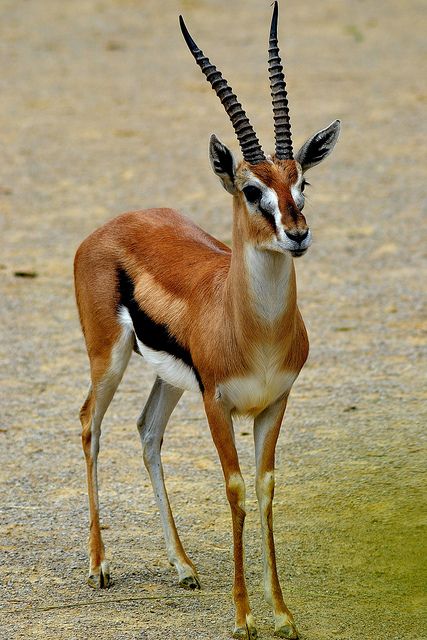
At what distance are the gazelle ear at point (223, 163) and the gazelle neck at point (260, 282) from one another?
0.29 ft

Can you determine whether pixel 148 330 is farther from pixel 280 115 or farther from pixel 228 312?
pixel 280 115

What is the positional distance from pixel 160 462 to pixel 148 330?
→ 864mm

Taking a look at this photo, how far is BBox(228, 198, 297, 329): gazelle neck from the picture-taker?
5199 mm

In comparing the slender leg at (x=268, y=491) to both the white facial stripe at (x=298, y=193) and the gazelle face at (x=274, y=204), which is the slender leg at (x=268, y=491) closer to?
the gazelle face at (x=274, y=204)

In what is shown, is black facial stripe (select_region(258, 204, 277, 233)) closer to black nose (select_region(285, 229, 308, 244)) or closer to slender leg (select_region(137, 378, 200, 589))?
black nose (select_region(285, 229, 308, 244))

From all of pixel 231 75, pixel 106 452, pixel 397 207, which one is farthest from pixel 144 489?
pixel 231 75

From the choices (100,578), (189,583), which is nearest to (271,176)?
(189,583)

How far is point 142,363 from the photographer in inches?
385

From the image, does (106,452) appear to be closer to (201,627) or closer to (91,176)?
(201,627)

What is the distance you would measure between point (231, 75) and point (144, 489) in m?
11.3

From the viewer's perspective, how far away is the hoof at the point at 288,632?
5301mm

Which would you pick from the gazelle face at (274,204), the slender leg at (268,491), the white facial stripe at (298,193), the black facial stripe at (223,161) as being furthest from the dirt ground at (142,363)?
the black facial stripe at (223,161)

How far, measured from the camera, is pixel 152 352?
596 cm

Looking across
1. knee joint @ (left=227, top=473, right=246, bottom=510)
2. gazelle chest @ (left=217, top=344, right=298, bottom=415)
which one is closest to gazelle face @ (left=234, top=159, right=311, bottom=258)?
gazelle chest @ (left=217, top=344, right=298, bottom=415)
